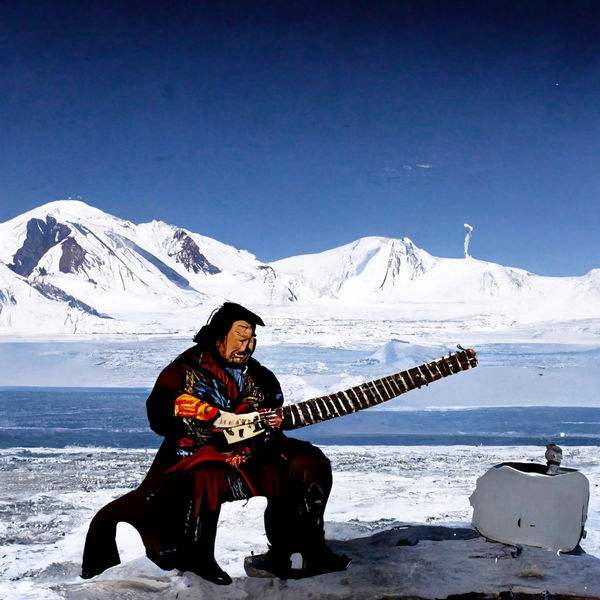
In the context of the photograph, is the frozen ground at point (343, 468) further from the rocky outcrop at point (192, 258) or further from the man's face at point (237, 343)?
the rocky outcrop at point (192, 258)

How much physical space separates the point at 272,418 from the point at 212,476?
299 millimetres

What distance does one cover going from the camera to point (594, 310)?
464 inches

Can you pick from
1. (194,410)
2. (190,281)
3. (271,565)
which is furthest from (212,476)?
(190,281)

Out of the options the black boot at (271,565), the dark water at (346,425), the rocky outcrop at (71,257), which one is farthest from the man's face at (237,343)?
the rocky outcrop at (71,257)

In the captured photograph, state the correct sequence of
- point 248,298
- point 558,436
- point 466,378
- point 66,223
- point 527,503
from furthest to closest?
point 66,223, point 248,298, point 466,378, point 558,436, point 527,503

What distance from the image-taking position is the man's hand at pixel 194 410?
262cm

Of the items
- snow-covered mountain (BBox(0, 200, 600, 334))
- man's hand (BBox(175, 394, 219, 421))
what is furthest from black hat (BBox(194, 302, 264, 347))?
snow-covered mountain (BBox(0, 200, 600, 334))

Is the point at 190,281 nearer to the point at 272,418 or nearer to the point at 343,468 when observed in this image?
the point at 343,468

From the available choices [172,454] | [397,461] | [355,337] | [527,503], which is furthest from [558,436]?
[172,454]

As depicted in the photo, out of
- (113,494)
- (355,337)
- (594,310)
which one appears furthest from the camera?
(594,310)

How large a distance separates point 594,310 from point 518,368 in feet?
9.18

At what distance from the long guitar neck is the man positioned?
93 mm

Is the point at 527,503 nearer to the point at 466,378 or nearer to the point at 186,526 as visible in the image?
the point at 186,526

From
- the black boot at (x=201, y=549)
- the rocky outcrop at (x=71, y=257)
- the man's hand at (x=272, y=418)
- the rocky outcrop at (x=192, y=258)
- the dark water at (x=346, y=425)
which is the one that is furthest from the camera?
the rocky outcrop at (x=71, y=257)
